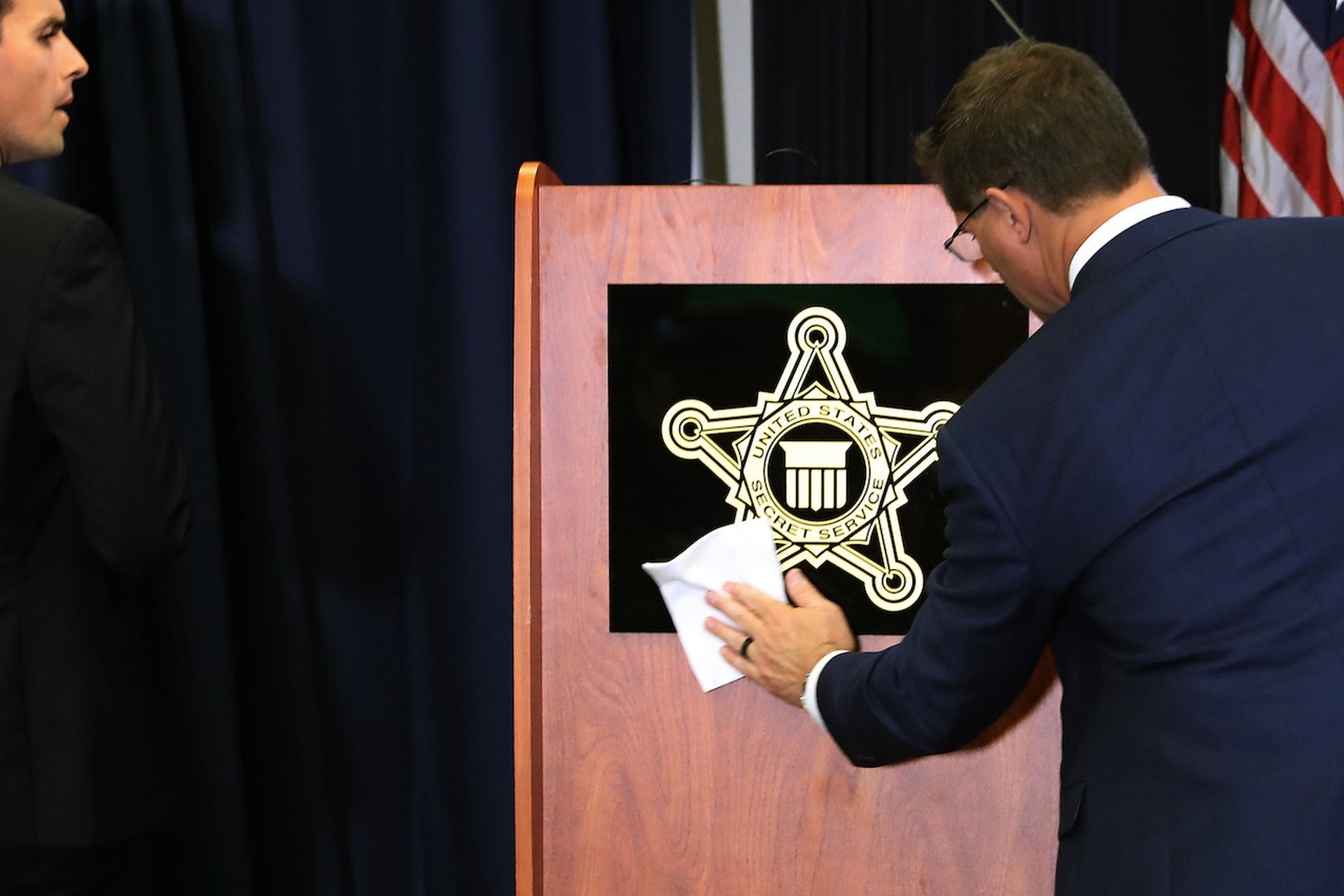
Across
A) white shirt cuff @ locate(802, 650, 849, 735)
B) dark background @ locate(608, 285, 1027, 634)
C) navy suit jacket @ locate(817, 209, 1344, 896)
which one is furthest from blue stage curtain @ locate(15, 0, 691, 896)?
navy suit jacket @ locate(817, 209, 1344, 896)

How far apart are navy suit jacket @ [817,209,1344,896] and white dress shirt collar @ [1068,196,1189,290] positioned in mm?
18

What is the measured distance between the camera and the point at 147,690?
4.80ft

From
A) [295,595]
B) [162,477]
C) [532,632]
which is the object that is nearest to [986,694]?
[532,632]

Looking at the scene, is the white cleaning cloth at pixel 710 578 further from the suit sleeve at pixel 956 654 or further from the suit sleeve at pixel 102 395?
the suit sleeve at pixel 102 395

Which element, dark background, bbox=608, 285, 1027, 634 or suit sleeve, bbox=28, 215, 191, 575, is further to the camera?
dark background, bbox=608, 285, 1027, 634

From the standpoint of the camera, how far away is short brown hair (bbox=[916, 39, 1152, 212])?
117cm

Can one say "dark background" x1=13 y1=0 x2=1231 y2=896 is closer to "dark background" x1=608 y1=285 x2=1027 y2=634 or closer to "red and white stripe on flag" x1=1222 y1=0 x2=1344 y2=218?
"red and white stripe on flag" x1=1222 y1=0 x2=1344 y2=218

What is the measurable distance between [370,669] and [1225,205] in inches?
73.7

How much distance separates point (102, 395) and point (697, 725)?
0.76m

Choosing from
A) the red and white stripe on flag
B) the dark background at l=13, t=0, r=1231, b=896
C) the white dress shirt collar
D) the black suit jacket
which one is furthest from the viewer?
the red and white stripe on flag

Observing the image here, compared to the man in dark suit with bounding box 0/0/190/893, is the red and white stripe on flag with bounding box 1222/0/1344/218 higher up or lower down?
higher up

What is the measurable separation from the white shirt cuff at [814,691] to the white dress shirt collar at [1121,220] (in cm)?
48

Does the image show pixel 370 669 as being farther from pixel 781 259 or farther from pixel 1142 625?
pixel 1142 625

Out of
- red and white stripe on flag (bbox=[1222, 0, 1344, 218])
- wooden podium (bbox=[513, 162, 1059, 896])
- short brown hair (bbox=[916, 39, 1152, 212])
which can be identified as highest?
red and white stripe on flag (bbox=[1222, 0, 1344, 218])
